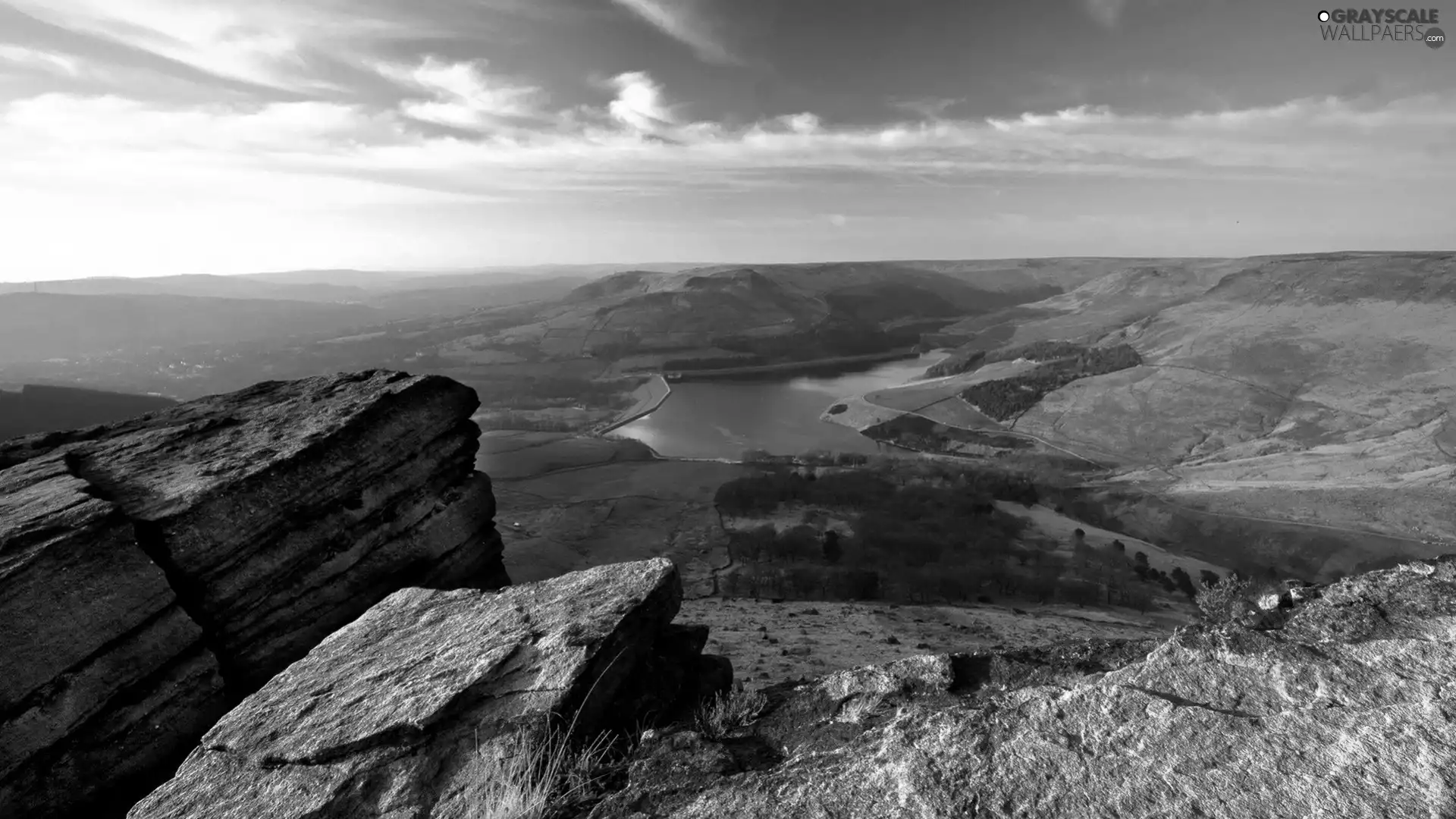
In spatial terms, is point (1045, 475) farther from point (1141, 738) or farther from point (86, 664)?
point (86, 664)

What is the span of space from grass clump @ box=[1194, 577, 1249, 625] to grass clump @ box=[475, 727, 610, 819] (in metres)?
8.51

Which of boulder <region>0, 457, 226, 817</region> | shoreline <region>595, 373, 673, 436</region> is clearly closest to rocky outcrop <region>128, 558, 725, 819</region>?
boulder <region>0, 457, 226, 817</region>

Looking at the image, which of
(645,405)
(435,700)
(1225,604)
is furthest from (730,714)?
(645,405)

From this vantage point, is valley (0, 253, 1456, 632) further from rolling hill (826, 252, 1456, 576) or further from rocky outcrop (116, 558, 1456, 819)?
rocky outcrop (116, 558, 1456, 819)

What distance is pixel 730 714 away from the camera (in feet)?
26.9

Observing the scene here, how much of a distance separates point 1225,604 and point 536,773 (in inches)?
418

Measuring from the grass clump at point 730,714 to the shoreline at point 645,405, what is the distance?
109m

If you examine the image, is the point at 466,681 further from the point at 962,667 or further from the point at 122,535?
the point at 122,535

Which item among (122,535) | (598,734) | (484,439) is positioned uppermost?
(122,535)

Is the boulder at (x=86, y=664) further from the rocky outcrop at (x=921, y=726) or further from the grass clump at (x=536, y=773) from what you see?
the grass clump at (x=536, y=773)

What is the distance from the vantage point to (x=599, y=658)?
8836mm

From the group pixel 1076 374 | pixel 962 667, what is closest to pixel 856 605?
pixel 962 667

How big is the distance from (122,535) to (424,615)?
22.6ft

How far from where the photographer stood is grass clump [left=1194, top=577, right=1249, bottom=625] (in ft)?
29.2
